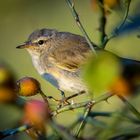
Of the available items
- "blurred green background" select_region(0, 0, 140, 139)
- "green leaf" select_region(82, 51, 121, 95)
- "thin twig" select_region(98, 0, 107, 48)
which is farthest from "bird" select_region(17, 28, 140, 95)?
"green leaf" select_region(82, 51, 121, 95)

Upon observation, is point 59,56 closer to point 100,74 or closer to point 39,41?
point 39,41

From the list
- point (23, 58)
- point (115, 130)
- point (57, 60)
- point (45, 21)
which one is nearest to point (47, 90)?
point (23, 58)

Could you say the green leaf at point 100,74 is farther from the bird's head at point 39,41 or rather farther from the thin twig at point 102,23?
the bird's head at point 39,41

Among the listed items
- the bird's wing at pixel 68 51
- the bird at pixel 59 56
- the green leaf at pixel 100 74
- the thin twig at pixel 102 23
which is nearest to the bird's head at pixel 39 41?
the bird at pixel 59 56

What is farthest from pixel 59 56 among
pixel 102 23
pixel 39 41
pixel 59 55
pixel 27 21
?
pixel 27 21

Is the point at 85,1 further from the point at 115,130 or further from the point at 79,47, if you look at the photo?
the point at 115,130

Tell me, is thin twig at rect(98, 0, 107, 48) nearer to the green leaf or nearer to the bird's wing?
the green leaf

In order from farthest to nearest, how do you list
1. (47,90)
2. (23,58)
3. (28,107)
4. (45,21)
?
(45,21), (23,58), (47,90), (28,107)
